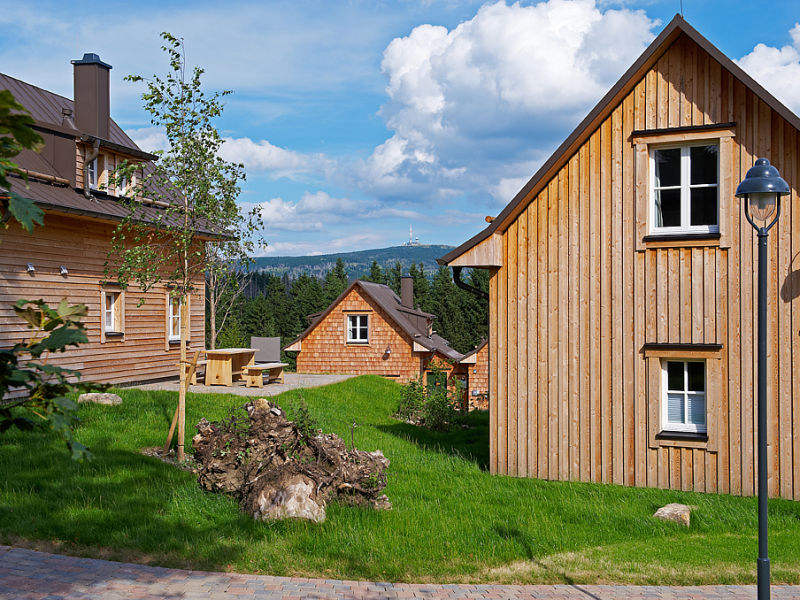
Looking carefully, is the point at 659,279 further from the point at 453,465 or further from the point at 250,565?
the point at 250,565

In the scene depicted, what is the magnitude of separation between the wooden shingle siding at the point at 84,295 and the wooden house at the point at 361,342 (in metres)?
13.5

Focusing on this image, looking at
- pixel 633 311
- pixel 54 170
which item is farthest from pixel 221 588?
pixel 54 170

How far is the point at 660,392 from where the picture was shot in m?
11.2

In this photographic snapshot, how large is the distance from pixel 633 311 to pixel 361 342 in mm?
24439

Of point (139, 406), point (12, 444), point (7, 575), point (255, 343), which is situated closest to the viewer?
point (7, 575)

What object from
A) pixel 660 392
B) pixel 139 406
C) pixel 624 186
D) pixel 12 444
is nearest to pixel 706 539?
pixel 660 392

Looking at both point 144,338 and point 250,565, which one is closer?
point 250,565

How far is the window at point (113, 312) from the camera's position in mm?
19125

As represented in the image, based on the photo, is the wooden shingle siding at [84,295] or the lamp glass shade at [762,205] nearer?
the lamp glass shade at [762,205]

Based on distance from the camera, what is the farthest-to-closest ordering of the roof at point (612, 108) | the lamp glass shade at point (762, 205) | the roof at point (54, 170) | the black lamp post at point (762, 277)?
1. the roof at point (54, 170)
2. the roof at point (612, 108)
3. the lamp glass shade at point (762, 205)
4. the black lamp post at point (762, 277)

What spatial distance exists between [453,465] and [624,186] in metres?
5.34

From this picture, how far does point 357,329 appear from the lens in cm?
3541

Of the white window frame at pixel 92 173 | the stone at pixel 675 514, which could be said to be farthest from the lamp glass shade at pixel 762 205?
the white window frame at pixel 92 173

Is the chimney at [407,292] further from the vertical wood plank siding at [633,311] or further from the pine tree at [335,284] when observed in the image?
the pine tree at [335,284]
